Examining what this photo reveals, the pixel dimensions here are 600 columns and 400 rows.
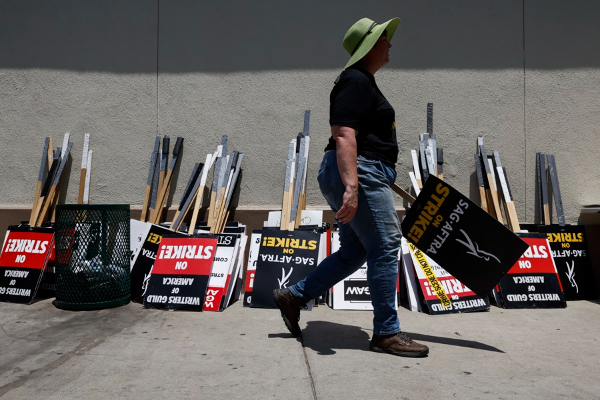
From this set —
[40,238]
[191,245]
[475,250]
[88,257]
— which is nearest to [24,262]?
[40,238]

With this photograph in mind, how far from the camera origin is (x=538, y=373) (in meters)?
3.06

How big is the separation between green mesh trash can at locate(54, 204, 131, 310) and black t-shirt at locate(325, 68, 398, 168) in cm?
232

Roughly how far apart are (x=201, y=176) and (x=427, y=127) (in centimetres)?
233

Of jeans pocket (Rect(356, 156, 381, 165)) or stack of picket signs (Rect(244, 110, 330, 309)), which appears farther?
stack of picket signs (Rect(244, 110, 330, 309))

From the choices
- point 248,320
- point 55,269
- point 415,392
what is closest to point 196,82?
point 55,269

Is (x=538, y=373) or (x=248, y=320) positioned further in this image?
(x=248, y=320)

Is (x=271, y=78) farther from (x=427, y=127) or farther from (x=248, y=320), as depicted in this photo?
(x=248, y=320)

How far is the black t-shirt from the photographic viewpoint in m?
3.22

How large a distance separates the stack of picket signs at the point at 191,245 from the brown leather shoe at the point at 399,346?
1.69 m

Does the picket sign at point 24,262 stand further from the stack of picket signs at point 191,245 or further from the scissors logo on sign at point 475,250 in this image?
the scissors logo on sign at point 475,250

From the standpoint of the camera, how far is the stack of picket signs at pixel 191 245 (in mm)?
4707

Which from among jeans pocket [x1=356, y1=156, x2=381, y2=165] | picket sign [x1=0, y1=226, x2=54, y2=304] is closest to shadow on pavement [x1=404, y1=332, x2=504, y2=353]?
jeans pocket [x1=356, y1=156, x2=381, y2=165]

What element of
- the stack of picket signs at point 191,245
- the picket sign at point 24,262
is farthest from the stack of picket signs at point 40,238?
the stack of picket signs at point 191,245

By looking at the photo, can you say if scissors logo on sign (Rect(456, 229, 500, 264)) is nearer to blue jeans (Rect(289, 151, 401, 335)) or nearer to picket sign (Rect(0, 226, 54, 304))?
blue jeans (Rect(289, 151, 401, 335))
